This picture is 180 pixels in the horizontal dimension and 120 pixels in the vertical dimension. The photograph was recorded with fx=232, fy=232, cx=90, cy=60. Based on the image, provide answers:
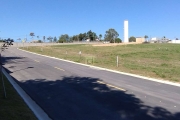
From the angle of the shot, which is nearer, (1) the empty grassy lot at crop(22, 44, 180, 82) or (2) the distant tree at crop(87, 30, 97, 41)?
(1) the empty grassy lot at crop(22, 44, 180, 82)

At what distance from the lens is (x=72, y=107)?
8.22 meters

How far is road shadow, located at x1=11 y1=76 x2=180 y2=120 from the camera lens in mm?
7260

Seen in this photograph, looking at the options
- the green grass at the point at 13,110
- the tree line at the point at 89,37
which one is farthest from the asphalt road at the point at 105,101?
the tree line at the point at 89,37

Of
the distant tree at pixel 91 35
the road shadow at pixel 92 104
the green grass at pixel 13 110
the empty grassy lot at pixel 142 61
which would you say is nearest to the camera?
the green grass at pixel 13 110

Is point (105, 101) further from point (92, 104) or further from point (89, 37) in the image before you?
point (89, 37)

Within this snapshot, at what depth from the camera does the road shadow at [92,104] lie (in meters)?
7.26

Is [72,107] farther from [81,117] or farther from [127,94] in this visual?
[127,94]

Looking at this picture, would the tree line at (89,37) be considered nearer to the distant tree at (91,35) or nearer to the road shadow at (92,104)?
the distant tree at (91,35)

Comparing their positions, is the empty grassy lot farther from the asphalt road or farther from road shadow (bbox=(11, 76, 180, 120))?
road shadow (bbox=(11, 76, 180, 120))

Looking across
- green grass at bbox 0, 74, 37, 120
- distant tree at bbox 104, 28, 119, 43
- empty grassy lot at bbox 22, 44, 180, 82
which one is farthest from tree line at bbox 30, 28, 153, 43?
green grass at bbox 0, 74, 37, 120

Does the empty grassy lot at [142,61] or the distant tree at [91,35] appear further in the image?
the distant tree at [91,35]

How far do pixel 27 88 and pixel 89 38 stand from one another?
146 metres

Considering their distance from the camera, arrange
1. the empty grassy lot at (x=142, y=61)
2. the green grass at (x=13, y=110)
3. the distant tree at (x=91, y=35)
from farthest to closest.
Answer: the distant tree at (x=91, y=35), the empty grassy lot at (x=142, y=61), the green grass at (x=13, y=110)

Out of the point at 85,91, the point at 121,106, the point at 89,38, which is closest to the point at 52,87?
the point at 85,91
